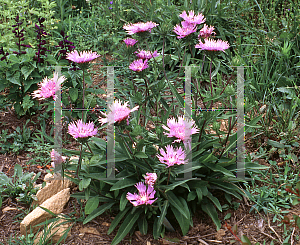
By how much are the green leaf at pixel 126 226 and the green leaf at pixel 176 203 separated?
22 centimetres

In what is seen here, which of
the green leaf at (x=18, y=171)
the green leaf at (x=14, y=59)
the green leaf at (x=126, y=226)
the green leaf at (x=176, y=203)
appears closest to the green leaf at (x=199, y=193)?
the green leaf at (x=176, y=203)

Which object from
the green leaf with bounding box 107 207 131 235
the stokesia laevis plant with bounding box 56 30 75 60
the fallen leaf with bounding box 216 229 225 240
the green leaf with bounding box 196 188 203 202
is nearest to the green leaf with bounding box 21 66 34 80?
the stokesia laevis plant with bounding box 56 30 75 60

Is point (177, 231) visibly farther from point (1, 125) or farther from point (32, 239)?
point (1, 125)

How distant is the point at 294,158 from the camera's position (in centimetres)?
252

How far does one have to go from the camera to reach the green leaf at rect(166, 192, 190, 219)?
1.88 meters

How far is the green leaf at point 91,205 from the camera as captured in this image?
1.94m

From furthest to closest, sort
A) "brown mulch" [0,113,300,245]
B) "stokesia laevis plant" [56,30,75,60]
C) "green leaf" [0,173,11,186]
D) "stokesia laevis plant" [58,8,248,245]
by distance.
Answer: "stokesia laevis plant" [56,30,75,60] → "green leaf" [0,173,11,186] → "brown mulch" [0,113,300,245] → "stokesia laevis plant" [58,8,248,245]

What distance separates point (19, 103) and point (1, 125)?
11.1 inches

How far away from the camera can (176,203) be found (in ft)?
6.34

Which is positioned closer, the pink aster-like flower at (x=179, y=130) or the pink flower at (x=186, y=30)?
the pink aster-like flower at (x=179, y=130)

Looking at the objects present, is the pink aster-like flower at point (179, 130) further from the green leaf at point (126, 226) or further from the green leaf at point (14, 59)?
the green leaf at point (14, 59)

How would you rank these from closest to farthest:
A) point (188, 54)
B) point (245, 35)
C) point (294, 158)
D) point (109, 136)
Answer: point (109, 136) → point (294, 158) → point (188, 54) → point (245, 35)

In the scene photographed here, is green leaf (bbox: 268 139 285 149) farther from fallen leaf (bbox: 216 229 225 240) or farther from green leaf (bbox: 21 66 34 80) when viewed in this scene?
green leaf (bbox: 21 66 34 80)

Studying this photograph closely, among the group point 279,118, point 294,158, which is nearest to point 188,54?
point 279,118
